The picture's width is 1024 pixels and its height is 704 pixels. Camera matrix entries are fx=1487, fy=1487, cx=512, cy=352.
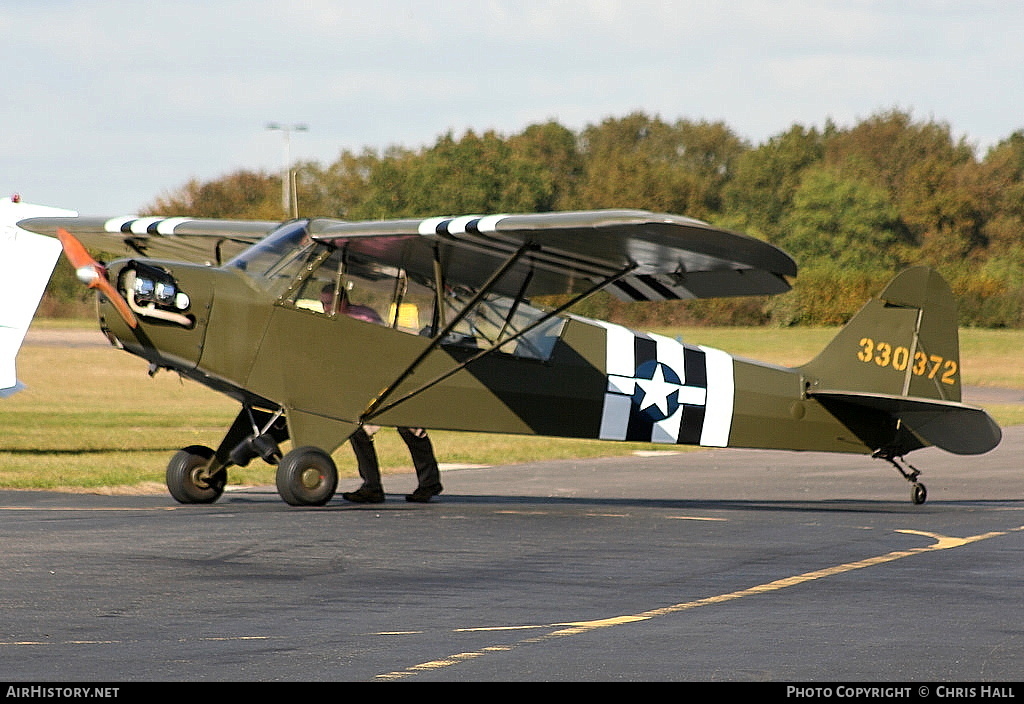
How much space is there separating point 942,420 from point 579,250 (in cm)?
474

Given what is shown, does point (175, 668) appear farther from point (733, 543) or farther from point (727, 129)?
point (727, 129)

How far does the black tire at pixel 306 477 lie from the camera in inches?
518

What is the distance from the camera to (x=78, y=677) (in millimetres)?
6156

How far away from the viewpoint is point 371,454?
1463cm

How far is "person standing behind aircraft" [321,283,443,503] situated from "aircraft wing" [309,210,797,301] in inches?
20.3

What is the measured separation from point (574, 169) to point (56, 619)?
9350 cm

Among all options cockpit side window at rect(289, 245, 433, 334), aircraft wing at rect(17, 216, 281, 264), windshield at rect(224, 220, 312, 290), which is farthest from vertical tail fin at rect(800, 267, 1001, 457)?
aircraft wing at rect(17, 216, 281, 264)

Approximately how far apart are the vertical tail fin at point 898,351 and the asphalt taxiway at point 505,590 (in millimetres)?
1323

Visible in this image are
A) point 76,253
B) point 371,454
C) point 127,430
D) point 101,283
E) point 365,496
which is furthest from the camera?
point 127,430

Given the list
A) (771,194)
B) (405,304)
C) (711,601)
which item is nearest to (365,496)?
(405,304)

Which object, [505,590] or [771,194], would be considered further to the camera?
[771,194]

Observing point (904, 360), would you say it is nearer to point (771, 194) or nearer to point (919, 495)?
point (919, 495)

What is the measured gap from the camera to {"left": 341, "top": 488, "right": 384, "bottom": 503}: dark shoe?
14.5 metres

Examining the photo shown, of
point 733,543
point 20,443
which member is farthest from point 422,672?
point 20,443
